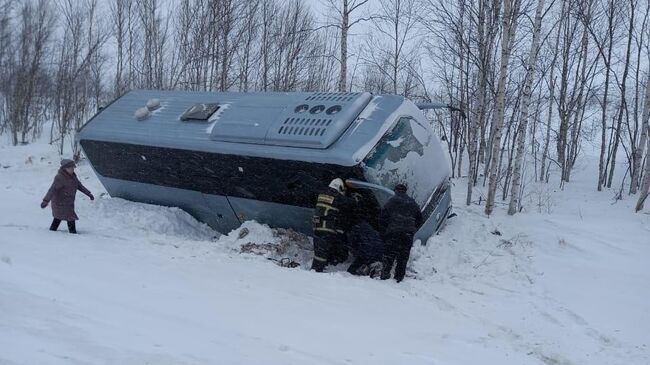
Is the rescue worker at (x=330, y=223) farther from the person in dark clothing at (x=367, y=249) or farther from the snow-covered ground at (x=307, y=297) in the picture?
the snow-covered ground at (x=307, y=297)

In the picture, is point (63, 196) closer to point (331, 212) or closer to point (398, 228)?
point (331, 212)

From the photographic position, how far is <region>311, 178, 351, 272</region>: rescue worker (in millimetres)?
6172

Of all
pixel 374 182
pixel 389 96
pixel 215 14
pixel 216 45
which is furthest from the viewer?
pixel 216 45

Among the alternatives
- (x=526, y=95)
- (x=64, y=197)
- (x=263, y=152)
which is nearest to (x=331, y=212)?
(x=263, y=152)

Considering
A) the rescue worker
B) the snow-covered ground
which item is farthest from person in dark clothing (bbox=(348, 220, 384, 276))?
the snow-covered ground

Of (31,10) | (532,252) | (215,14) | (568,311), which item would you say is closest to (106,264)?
(568,311)

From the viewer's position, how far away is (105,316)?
3.53m

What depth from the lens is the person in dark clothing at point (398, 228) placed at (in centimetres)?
616

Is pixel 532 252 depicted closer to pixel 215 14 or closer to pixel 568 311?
pixel 568 311

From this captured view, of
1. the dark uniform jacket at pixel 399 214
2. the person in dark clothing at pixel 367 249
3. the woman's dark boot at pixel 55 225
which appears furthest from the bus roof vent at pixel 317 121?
the woman's dark boot at pixel 55 225

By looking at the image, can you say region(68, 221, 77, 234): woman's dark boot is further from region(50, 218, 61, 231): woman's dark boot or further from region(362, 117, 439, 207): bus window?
region(362, 117, 439, 207): bus window

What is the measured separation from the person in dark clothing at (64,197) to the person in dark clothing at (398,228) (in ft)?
14.7

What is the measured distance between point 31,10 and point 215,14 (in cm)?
1867

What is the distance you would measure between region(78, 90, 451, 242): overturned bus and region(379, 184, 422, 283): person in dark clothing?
19 cm
